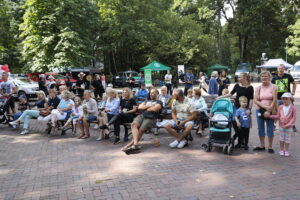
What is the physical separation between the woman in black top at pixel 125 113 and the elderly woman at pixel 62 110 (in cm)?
176

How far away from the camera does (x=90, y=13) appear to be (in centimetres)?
2411

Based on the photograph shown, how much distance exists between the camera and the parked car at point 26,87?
56.8ft

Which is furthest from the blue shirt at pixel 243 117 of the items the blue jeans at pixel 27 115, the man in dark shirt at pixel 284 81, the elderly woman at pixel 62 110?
the blue jeans at pixel 27 115

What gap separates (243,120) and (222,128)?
1.55 ft

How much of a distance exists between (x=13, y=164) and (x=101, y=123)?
2.37 meters

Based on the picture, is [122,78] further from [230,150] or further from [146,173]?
[146,173]

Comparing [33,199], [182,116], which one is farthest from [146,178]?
[182,116]

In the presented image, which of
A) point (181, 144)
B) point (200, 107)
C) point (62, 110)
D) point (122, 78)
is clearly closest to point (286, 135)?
point (181, 144)

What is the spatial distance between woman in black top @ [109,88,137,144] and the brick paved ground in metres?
0.47

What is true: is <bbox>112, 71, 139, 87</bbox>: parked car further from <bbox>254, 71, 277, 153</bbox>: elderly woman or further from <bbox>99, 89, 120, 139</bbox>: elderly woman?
<bbox>254, 71, 277, 153</bbox>: elderly woman

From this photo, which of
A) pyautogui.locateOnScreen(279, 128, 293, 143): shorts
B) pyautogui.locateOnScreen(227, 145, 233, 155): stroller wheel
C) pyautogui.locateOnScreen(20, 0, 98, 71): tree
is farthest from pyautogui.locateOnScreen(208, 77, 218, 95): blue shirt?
pyautogui.locateOnScreen(20, 0, 98, 71): tree

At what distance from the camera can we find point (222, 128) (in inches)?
232

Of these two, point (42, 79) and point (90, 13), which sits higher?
point (90, 13)

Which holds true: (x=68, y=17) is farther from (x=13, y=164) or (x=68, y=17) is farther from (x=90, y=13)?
(x=13, y=164)
